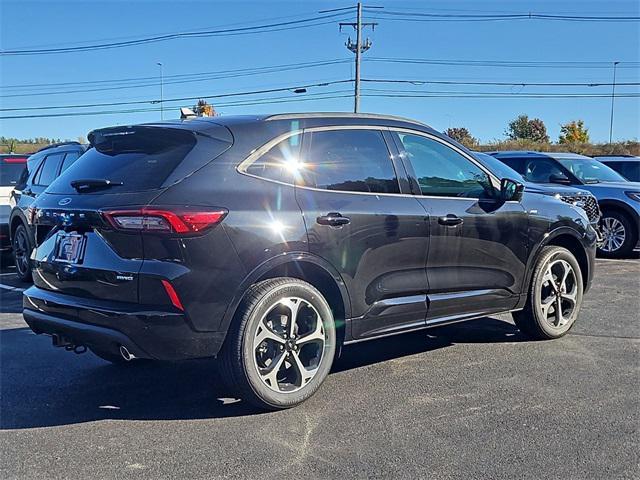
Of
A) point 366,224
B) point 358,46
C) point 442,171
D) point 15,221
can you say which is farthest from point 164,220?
point 358,46

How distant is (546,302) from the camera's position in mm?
5699

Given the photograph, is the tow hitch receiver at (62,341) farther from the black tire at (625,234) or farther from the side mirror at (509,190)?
the black tire at (625,234)

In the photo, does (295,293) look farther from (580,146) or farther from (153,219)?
(580,146)

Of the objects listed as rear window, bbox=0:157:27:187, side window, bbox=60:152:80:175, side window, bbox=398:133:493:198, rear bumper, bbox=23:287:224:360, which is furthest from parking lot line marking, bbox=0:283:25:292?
side window, bbox=398:133:493:198

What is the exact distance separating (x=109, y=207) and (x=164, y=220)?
15.2 inches

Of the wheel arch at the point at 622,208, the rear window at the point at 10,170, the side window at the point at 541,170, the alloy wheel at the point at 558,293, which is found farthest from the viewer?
the side window at the point at 541,170

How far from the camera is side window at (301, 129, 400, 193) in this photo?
14.2 ft

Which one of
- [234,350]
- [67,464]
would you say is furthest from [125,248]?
[67,464]

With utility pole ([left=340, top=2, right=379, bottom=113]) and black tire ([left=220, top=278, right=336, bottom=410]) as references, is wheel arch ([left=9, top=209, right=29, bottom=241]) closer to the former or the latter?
black tire ([left=220, top=278, right=336, bottom=410])

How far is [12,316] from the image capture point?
6887 millimetres

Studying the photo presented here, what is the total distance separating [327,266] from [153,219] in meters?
1.15

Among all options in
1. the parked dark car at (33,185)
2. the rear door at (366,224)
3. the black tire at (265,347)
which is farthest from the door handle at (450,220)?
the parked dark car at (33,185)

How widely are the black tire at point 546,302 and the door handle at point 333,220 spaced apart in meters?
2.17

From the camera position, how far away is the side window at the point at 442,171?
4.86 meters
